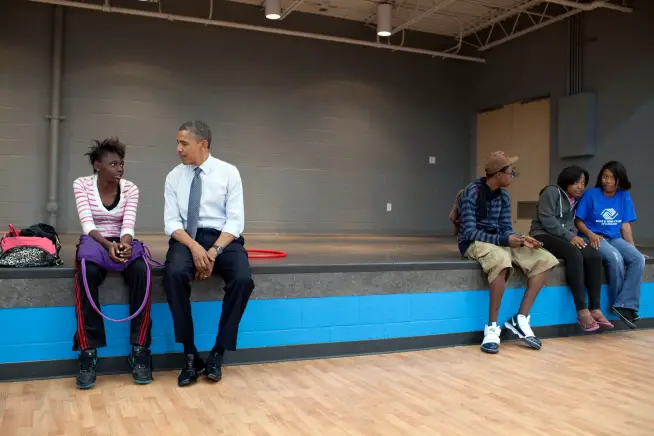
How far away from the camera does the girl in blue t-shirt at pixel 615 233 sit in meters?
3.63

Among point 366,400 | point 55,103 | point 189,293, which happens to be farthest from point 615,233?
point 55,103

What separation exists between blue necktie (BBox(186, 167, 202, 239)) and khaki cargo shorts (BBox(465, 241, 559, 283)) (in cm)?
161

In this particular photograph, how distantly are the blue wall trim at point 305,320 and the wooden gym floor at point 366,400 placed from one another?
0.45 feet

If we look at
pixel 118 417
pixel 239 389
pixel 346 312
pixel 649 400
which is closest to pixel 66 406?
pixel 118 417

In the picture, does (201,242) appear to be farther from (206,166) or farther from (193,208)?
(206,166)

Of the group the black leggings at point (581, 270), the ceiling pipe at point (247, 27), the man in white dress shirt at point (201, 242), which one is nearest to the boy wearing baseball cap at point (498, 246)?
the black leggings at point (581, 270)

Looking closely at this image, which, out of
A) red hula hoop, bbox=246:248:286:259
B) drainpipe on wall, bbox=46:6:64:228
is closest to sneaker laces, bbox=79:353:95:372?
red hula hoop, bbox=246:248:286:259

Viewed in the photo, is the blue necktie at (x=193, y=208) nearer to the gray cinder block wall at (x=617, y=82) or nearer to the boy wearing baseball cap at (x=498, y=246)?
the boy wearing baseball cap at (x=498, y=246)

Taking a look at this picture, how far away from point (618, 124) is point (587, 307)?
14.0 ft

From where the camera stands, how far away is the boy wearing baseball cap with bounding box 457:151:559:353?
10.5ft

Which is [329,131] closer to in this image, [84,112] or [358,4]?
[358,4]

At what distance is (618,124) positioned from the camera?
6961 millimetres

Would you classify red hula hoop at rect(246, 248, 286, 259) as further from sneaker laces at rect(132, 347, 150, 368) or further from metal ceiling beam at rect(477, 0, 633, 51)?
metal ceiling beam at rect(477, 0, 633, 51)

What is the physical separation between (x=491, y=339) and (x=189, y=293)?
5.38 feet
